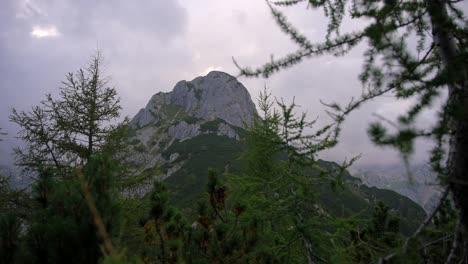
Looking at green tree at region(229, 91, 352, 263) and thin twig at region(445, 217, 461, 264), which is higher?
green tree at region(229, 91, 352, 263)

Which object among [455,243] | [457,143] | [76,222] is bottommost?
[455,243]

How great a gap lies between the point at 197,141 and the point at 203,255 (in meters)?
171

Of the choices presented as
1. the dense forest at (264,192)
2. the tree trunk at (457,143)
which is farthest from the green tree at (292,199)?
the tree trunk at (457,143)

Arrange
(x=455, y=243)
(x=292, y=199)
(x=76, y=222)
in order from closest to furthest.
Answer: (x=455, y=243), (x=76, y=222), (x=292, y=199)

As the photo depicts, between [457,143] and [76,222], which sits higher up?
[457,143]

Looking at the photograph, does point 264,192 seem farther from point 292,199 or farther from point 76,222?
point 76,222

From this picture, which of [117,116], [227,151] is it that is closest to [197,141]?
[227,151]

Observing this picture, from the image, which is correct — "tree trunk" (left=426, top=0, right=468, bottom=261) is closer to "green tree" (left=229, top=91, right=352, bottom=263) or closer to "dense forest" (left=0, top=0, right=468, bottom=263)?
"dense forest" (left=0, top=0, right=468, bottom=263)

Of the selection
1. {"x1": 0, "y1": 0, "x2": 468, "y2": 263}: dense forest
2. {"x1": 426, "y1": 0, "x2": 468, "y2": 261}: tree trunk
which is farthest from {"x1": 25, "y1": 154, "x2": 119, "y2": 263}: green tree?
{"x1": 426, "y1": 0, "x2": 468, "y2": 261}: tree trunk

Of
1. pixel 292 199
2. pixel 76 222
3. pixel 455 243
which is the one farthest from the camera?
pixel 292 199

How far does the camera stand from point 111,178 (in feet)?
11.4

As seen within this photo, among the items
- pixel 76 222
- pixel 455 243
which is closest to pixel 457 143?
pixel 455 243

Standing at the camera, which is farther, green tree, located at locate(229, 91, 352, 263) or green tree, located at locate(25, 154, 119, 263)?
green tree, located at locate(229, 91, 352, 263)

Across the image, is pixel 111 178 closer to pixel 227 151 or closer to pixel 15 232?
pixel 15 232
